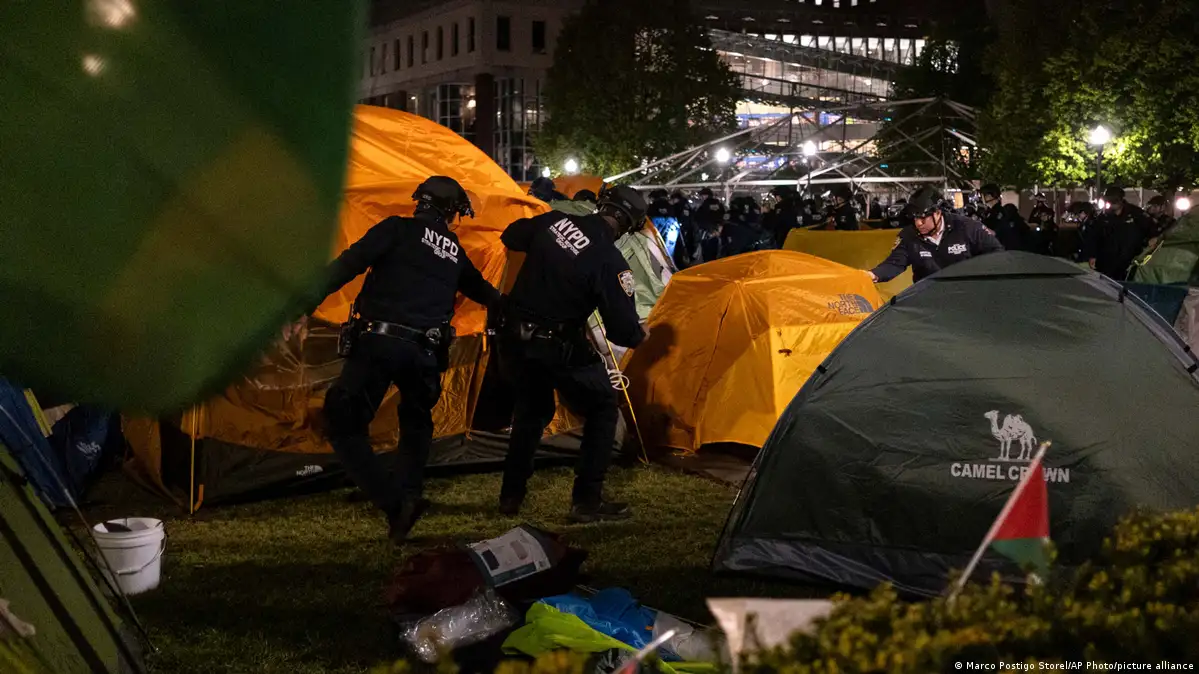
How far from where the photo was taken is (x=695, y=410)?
26.6 feet

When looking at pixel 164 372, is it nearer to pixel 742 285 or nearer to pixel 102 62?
pixel 102 62

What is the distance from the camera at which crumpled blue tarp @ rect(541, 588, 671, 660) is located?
4.33 meters

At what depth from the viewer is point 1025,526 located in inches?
99.5

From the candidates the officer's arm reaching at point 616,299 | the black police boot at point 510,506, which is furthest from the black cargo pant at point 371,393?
the officer's arm reaching at point 616,299

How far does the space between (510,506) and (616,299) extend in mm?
1386

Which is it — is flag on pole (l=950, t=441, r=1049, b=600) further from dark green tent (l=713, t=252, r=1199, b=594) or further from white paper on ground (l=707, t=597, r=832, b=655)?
dark green tent (l=713, t=252, r=1199, b=594)

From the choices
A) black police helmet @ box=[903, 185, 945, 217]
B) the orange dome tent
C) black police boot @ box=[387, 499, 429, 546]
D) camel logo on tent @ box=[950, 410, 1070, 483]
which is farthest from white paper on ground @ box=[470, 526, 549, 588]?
black police helmet @ box=[903, 185, 945, 217]

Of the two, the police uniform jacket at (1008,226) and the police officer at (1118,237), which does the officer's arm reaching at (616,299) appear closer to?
the police officer at (1118,237)

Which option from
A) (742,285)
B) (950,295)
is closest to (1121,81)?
(742,285)

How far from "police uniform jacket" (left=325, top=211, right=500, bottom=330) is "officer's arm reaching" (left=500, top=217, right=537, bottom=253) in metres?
0.48

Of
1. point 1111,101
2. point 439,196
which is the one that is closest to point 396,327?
point 439,196

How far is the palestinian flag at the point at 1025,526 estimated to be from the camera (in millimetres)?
2502

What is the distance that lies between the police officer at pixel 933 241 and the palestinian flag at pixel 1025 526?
597cm

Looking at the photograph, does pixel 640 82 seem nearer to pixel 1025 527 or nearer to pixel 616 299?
pixel 616 299
